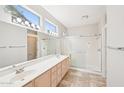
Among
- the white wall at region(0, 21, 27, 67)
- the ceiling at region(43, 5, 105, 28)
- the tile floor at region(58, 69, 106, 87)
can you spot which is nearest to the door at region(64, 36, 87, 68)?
the ceiling at region(43, 5, 105, 28)

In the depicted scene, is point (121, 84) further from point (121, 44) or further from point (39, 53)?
point (39, 53)

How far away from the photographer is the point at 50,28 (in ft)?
12.5

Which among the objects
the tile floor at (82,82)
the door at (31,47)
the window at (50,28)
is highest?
the window at (50,28)

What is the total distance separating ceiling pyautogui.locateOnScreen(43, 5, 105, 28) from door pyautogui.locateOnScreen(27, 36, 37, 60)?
3.22 ft

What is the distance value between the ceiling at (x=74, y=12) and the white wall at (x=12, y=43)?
3.96 ft

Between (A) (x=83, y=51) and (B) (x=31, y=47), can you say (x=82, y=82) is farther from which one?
(A) (x=83, y=51)

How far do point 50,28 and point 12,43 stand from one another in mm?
1991

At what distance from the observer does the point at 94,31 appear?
495 centimetres

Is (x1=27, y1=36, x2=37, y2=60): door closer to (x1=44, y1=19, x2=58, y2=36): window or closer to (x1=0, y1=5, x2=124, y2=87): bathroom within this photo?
(x1=0, y1=5, x2=124, y2=87): bathroom

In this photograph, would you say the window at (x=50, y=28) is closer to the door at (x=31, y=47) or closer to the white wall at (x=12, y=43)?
the door at (x=31, y=47)

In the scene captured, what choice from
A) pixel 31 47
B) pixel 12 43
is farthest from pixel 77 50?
pixel 12 43

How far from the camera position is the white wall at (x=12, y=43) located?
1.77 metres

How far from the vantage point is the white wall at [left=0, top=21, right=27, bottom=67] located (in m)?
1.77

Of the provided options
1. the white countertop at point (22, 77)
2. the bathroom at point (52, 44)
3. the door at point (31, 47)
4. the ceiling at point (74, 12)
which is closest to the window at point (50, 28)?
the bathroom at point (52, 44)
